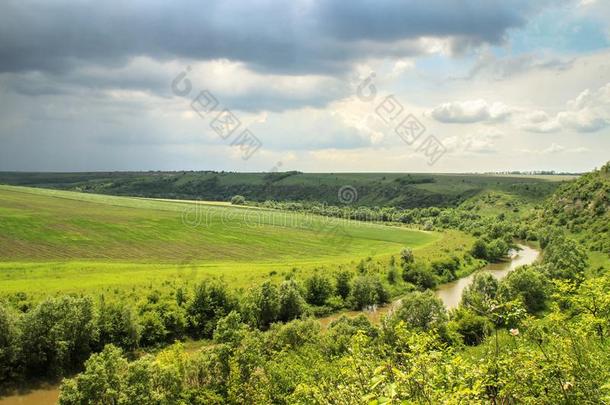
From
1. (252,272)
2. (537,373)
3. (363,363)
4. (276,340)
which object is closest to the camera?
(537,373)

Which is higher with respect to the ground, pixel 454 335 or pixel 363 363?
pixel 363 363

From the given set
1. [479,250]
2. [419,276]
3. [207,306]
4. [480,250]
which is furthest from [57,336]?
[480,250]

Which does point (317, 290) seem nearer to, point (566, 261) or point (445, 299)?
point (445, 299)

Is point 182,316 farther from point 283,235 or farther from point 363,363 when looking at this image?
point 283,235

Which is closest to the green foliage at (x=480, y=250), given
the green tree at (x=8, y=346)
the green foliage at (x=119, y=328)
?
the green foliage at (x=119, y=328)

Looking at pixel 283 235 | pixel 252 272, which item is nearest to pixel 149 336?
pixel 252 272

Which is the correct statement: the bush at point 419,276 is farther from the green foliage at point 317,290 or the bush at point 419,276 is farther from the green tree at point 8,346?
the green tree at point 8,346
